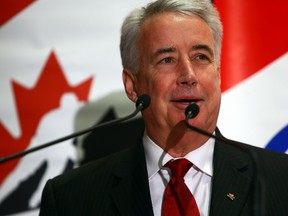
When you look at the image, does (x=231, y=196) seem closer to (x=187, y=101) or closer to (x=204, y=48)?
(x=187, y=101)

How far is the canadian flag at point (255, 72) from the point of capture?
1977mm

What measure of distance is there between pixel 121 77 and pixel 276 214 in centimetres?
73

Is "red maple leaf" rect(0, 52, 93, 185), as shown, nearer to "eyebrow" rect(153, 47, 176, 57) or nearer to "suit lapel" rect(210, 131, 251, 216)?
"eyebrow" rect(153, 47, 176, 57)

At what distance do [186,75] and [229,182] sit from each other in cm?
30

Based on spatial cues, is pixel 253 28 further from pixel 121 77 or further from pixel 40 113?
pixel 40 113

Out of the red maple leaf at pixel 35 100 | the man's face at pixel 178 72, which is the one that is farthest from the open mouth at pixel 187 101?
the red maple leaf at pixel 35 100

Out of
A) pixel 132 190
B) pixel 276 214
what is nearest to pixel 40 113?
pixel 132 190

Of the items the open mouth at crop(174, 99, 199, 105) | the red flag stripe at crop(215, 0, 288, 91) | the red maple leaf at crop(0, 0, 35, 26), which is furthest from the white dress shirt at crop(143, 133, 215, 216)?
the red maple leaf at crop(0, 0, 35, 26)

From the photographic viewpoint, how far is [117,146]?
82.3 inches

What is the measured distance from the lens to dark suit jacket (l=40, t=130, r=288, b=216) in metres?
1.58

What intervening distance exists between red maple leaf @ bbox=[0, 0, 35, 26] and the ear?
0.47 m

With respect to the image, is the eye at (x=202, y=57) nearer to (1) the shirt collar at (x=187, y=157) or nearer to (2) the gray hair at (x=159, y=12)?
(2) the gray hair at (x=159, y=12)

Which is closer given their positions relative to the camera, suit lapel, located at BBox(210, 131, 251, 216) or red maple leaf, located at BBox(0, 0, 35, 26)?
suit lapel, located at BBox(210, 131, 251, 216)

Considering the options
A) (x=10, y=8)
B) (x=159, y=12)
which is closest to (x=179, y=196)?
(x=159, y=12)
